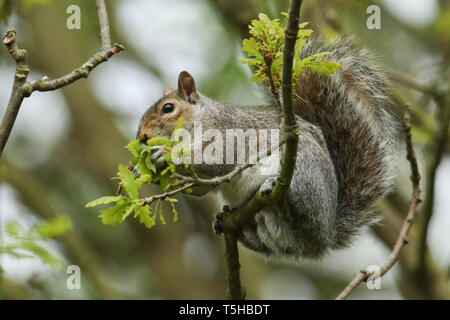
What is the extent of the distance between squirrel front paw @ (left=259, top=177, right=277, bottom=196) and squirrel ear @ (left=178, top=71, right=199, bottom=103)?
0.72 meters

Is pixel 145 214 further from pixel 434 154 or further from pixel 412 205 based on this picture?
pixel 412 205

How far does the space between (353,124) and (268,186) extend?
0.75 meters

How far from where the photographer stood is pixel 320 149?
10.0 feet

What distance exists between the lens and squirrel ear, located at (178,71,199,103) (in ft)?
10.4

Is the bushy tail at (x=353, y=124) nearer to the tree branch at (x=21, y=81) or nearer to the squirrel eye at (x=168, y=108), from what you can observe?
the squirrel eye at (x=168, y=108)

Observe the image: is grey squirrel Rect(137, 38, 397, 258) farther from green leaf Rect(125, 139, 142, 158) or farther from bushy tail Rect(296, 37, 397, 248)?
green leaf Rect(125, 139, 142, 158)

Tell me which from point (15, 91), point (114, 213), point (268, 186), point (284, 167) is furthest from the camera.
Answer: point (268, 186)

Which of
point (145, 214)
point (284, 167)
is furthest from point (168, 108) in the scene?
point (145, 214)

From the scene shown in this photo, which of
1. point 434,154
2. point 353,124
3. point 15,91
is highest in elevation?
point 353,124

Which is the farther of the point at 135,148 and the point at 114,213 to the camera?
the point at 135,148

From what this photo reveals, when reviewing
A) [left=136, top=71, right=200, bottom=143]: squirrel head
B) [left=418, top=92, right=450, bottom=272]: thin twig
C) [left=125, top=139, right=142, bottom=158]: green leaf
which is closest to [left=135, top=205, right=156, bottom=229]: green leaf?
[left=125, top=139, right=142, bottom=158]: green leaf
